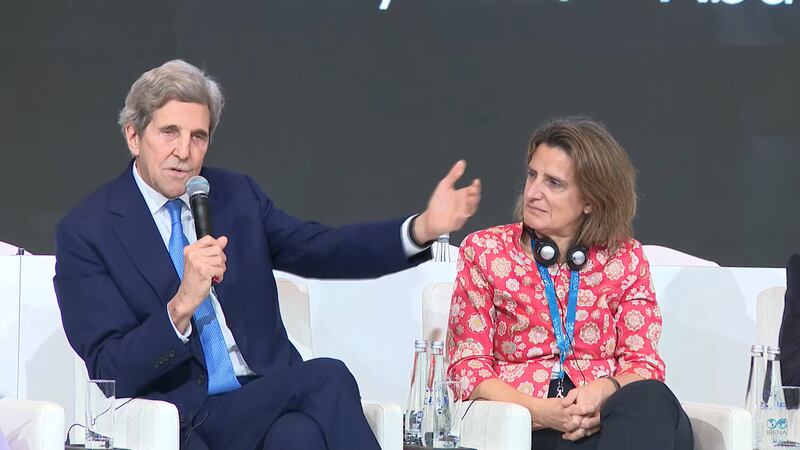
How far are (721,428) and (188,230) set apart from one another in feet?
4.71

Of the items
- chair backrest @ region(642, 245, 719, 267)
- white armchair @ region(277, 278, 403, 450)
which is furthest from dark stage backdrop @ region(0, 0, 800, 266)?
white armchair @ region(277, 278, 403, 450)

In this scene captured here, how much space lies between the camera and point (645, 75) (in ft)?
16.4

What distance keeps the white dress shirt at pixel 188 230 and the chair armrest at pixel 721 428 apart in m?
0.86

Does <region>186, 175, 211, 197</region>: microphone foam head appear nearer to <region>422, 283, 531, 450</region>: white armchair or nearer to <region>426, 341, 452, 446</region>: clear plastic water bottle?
<region>426, 341, 452, 446</region>: clear plastic water bottle

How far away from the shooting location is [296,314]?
3.49 metres

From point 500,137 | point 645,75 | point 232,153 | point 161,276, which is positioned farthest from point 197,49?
point 161,276

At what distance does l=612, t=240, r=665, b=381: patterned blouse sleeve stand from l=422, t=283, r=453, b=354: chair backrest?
506 mm

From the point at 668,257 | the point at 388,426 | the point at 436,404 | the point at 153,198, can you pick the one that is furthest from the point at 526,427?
the point at 668,257

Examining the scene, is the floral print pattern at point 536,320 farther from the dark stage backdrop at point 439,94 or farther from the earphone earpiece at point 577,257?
the dark stage backdrop at point 439,94

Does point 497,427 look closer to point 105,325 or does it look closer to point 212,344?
point 212,344

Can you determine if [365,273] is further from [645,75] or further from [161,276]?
[645,75]

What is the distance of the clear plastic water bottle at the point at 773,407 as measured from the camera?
3021 millimetres

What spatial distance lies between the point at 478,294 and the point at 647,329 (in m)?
0.45

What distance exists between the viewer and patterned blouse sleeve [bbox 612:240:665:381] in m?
3.16
